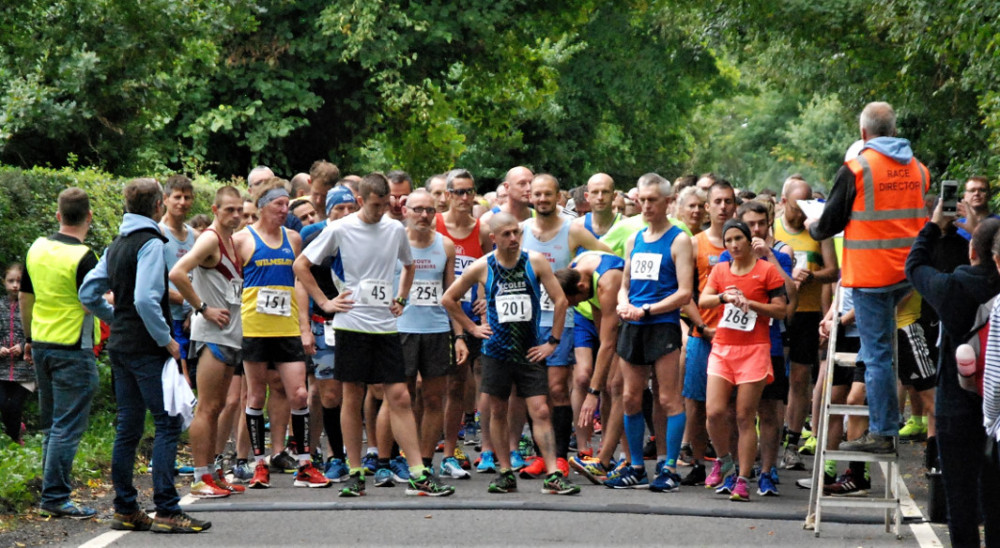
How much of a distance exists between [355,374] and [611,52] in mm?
31887

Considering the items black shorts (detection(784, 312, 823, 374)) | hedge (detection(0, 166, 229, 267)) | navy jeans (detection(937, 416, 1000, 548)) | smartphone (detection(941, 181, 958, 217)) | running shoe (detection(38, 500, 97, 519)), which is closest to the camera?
navy jeans (detection(937, 416, 1000, 548))

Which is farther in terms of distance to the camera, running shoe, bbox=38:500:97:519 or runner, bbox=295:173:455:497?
runner, bbox=295:173:455:497

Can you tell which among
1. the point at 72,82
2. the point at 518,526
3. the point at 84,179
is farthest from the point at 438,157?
the point at 518,526

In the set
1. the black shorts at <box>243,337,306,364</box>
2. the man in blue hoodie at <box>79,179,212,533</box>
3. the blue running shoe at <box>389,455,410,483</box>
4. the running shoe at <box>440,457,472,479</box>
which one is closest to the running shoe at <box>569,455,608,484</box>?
the running shoe at <box>440,457,472,479</box>

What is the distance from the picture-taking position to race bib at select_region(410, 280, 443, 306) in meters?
11.6

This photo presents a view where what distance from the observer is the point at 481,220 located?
1266 centimetres

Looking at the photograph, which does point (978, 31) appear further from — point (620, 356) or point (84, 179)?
point (84, 179)

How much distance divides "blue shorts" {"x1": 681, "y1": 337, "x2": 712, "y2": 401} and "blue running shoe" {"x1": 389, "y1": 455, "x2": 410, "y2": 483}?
7.03 feet

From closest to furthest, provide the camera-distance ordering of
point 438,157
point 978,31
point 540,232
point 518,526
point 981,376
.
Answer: point 981,376 < point 518,526 < point 540,232 < point 978,31 < point 438,157

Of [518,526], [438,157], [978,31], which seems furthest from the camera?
[438,157]

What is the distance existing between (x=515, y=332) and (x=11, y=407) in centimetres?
420

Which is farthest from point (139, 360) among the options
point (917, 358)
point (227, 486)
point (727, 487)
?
point (917, 358)

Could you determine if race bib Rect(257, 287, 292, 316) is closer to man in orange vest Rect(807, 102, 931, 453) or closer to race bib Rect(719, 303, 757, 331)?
race bib Rect(719, 303, 757, 331)

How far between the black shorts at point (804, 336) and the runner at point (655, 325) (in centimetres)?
158
